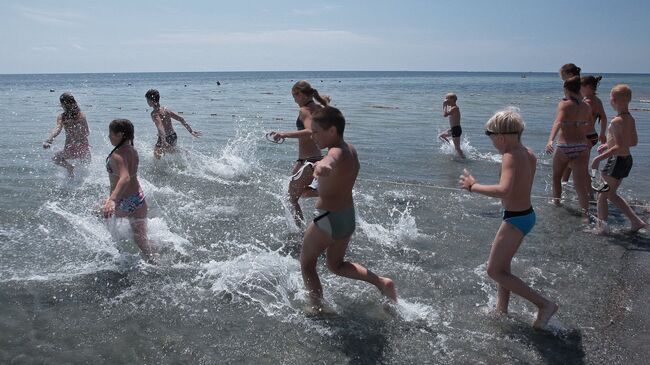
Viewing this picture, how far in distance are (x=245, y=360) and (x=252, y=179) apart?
6522 mm

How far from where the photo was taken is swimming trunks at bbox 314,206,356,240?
4121mm

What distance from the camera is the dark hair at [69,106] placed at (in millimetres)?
8281

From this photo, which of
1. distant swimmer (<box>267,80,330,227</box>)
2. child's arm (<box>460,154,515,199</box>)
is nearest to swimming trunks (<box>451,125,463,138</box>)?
distant swimmer (<box>267,80,330,227</box>)

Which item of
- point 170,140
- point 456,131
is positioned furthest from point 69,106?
point 456,131

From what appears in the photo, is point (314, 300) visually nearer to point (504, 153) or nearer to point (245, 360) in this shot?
point (245, 360)

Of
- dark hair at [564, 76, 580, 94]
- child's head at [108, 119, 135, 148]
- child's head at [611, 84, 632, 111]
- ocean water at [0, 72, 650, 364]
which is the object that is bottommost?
ocean water at [0, 72, 650, 364]

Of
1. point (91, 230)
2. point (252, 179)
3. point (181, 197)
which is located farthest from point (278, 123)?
point (91, 230)

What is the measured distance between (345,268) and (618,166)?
4333 mm

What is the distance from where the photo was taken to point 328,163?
3.82 metres

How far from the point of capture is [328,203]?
4102mm

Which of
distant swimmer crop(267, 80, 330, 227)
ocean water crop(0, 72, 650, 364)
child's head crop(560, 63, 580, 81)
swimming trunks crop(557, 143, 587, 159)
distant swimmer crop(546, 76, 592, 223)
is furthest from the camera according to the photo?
child's head crop(560, 63, 580, 81)

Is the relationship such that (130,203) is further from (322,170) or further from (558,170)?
(558,170)

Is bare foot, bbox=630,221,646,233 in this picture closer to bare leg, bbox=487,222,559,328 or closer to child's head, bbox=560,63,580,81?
child's head, bbox=560,63,580,81

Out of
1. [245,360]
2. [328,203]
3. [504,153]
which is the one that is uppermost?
[504,153]
